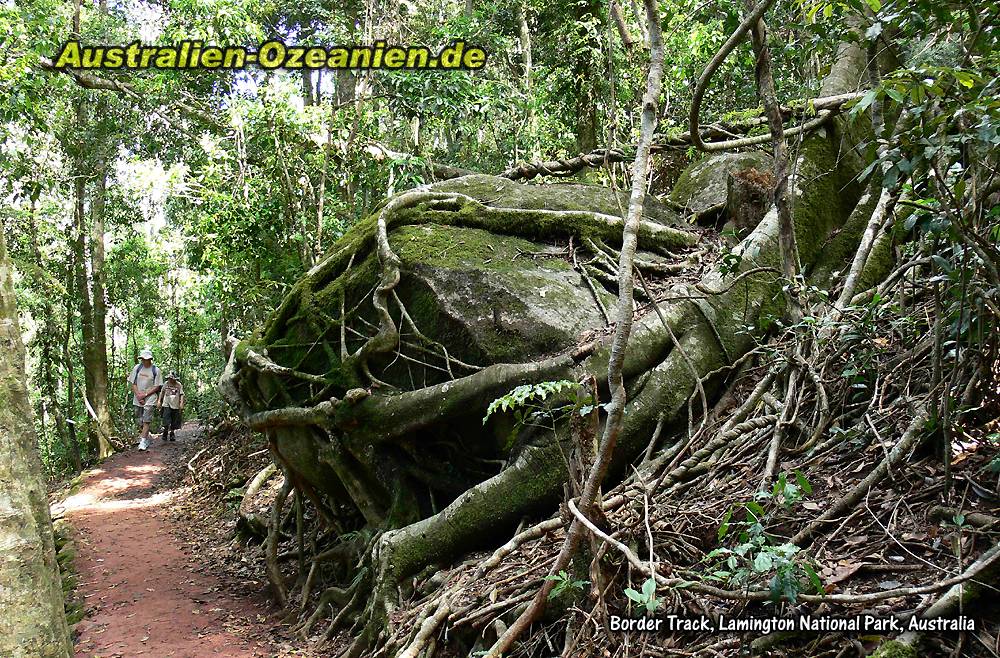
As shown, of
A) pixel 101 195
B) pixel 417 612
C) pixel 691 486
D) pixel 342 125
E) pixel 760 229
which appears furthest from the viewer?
pixel 101 195

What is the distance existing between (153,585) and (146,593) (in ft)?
0.91

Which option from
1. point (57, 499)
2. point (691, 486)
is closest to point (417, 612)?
point (691, 486)

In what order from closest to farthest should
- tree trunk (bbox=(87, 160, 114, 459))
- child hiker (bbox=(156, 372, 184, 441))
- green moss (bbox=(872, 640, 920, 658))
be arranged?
green moss (bbox=(872, 640, 920, 658)) → tree trunk (bbox=(87, 160, 114, 459)) → child hiker (bbox=(156, 372, 184, 441))

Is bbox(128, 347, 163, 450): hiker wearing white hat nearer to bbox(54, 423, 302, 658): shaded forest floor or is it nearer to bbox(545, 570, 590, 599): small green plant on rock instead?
bbox(54, 423, 302, 658): shaded forest floor

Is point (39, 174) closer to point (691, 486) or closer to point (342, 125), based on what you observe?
point (342, 125)

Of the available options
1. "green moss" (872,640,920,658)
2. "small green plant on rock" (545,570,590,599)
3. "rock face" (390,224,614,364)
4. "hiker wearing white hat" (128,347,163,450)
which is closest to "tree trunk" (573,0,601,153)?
"rock face" (390,224,614,364)

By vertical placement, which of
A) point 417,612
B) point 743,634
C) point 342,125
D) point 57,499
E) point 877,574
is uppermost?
point 342,125

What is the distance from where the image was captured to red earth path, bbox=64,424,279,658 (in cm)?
580

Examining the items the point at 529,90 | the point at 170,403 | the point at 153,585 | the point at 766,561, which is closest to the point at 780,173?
the point at 766,561

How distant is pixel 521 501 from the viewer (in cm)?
460

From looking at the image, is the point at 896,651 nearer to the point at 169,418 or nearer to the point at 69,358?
the point at 169,418

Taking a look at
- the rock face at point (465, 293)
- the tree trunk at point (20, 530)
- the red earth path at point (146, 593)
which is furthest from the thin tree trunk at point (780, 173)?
the red earth path at point (146, 593)

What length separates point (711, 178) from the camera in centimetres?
721

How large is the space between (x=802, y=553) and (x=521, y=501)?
192 centimetres
